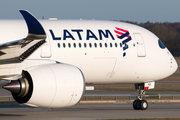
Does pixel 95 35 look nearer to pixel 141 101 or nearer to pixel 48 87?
pixel 141 101

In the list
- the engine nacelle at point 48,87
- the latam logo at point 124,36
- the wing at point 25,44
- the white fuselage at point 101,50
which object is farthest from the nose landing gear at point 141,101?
the wing at point 25,44

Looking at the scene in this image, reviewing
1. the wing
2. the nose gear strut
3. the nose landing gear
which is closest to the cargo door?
the nose landing gear

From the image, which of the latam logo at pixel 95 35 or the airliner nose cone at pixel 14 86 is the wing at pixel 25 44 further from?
the latam logo at pixel 95 35

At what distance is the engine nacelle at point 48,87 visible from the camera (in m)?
14.0

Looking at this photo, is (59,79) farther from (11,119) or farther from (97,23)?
(97,23)

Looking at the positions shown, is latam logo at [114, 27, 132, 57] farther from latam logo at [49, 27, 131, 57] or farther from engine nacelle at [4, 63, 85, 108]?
engine nacelle at [4, 63, 85, 108]

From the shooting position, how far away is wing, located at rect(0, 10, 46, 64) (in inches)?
496

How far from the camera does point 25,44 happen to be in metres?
13.1

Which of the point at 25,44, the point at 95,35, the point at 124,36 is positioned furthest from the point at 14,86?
the point at 124,36

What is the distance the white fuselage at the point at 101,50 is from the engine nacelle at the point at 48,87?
2.30 metres

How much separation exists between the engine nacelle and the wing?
77 cm

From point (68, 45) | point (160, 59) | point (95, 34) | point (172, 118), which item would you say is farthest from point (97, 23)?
point (172, 118)

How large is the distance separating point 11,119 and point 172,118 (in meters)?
7.05

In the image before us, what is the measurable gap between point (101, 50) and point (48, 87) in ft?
18.8
